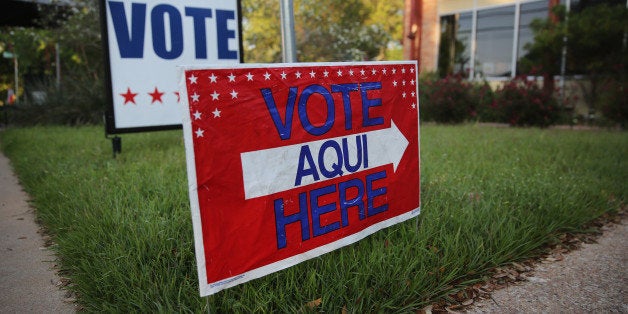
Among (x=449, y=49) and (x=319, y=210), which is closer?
(x=319, y=210)

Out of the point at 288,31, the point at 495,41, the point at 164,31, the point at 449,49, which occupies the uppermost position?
the point at 495,41

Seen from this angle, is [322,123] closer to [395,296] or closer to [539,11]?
[395,296]

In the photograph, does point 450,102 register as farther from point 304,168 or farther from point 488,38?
point 304,168

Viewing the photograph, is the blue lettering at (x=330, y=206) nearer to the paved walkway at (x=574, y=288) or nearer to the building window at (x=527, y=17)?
the paved walkway at (x=574, y=288)

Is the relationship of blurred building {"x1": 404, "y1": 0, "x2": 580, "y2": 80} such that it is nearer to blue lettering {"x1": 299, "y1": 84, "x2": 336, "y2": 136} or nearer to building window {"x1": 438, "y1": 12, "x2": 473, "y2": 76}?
building window {"x1": 438, "y1": 12, "x2": 473, "y2": 76}

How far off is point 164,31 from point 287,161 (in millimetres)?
3366

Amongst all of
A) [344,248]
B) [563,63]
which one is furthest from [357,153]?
[563,63]

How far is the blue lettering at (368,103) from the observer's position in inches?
96.1

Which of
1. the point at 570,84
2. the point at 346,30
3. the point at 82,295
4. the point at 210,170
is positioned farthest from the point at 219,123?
the point at 346,30

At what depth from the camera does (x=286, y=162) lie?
206 cm

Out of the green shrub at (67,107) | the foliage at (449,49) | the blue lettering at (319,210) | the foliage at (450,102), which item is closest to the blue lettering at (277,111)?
the blue lettering at (319,210)

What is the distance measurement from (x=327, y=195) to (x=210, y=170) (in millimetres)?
663

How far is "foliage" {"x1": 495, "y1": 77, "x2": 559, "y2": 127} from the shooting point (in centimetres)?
958

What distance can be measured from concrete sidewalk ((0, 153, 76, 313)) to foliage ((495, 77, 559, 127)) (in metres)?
9.32
